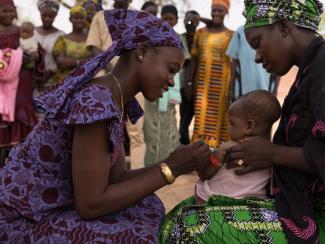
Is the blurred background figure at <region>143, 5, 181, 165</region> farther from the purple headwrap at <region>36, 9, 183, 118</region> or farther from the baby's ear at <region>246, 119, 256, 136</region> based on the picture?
the purple headwrap at <region>36, 9, 183, 118</region>

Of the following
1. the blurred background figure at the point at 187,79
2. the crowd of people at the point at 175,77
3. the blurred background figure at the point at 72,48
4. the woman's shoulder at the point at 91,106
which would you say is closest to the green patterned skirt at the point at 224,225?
the woman's shoulder at the point at 91,106

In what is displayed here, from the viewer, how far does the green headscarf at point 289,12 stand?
2.17 metres

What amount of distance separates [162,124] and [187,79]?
2.40 ft

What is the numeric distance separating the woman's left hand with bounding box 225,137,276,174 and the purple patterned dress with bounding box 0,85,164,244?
0.47 meters

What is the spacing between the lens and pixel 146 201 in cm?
226

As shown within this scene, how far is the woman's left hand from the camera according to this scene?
7.00 feet

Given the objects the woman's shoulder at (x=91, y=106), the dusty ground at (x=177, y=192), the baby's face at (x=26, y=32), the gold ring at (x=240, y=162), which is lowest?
the dusty ground at (x=177, y=192)

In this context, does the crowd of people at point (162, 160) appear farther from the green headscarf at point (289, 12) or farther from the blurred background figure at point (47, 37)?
the blurred background figure at point (47, 37)

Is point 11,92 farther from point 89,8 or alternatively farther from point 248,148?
point 248,148

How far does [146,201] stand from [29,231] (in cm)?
54

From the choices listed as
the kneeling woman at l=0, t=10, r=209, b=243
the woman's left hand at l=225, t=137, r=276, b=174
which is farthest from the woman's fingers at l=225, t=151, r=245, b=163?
Answer: the kneeling woman at l=0, t=10, r=209, b=243

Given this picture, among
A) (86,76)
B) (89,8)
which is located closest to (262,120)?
(86,76)

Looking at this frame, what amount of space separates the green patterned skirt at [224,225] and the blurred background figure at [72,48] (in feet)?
13.1

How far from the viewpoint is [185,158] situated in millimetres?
2045
